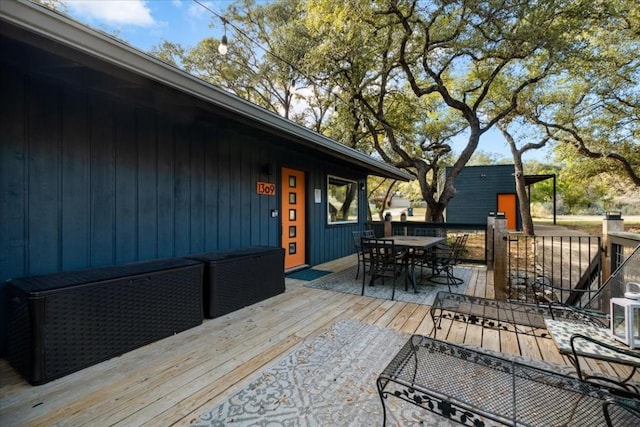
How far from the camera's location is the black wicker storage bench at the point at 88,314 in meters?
1.98

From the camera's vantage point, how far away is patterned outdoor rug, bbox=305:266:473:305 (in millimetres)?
4027

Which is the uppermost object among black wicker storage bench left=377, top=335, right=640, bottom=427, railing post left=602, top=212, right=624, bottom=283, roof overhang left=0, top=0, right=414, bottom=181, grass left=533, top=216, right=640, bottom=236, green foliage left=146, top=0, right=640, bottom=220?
green foliage left=146, top=0, right=640, bottom=220

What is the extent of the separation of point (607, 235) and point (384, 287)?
9.10 feet

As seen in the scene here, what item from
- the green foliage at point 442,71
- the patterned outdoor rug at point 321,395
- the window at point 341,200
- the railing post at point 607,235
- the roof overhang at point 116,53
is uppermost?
the green foliage at point 442,71

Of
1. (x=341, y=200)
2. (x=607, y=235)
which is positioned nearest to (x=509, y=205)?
(x=341, y=200)

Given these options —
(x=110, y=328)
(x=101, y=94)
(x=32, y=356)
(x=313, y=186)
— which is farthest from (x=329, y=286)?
(x=101, y=94)

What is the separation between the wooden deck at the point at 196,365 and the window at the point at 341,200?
3494 mm

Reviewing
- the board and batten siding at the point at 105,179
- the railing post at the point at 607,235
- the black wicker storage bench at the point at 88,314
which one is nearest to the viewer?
the black wicker storage bench at the point at 88,314

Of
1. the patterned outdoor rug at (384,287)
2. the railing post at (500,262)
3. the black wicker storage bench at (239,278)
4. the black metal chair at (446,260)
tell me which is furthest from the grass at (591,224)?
the black wicker storage bench at (239,278)

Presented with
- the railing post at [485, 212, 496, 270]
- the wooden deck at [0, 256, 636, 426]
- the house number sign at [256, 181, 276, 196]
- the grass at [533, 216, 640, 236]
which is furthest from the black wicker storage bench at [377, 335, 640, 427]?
the grass at [533, 216, 640, 236]

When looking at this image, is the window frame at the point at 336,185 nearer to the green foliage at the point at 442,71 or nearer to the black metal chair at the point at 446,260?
the green foliage at the point at 442,71

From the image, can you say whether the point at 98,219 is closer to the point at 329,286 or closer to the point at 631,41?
the point at 329,286

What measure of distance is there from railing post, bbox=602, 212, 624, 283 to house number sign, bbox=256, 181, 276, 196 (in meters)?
4.53

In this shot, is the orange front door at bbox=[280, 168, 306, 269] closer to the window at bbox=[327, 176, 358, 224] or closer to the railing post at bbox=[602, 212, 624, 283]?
the window at bbox=[327, 176, 358, 224]
